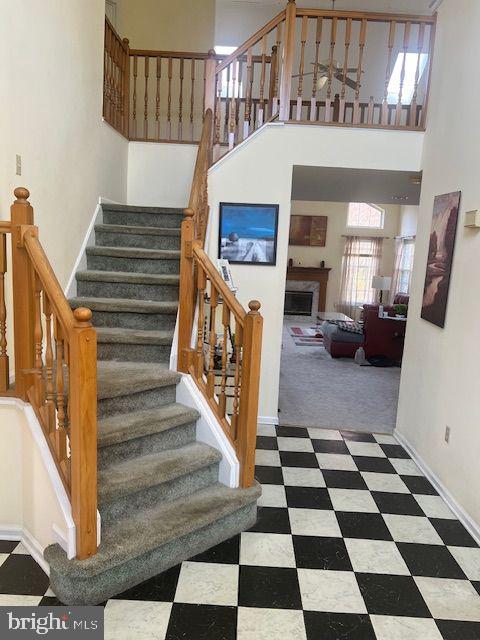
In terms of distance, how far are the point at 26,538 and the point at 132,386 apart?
943 millimetres

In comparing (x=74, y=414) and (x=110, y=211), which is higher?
(x=110, y=211)

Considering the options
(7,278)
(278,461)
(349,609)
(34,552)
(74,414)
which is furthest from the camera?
(278,461)

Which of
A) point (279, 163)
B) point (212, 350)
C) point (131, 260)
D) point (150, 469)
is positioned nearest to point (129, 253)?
point (131, 260)

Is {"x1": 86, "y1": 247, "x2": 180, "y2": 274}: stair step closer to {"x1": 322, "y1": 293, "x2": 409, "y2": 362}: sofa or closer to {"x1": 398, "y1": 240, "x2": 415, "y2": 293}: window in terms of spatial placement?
{"x1": 322, "y1": 293, "x2": 409, "y2": 362}: sofa

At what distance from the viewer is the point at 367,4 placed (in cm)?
697

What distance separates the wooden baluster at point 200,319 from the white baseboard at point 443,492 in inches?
73.0

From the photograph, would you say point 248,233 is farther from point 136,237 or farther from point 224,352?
point 224,352

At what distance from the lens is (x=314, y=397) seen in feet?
17.8

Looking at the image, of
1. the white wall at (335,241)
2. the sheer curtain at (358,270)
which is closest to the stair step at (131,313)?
the white wall at (335,241)

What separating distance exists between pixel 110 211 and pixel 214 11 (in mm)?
4422

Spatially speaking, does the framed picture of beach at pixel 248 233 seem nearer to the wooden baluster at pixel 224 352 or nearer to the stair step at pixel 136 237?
the stair step at pixel 136 237

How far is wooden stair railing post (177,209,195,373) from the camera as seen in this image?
2867mm

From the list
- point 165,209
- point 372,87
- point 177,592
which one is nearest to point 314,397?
point 165,209

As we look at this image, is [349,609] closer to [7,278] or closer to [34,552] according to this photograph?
[34,552]
